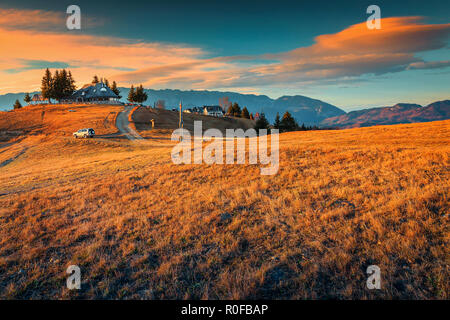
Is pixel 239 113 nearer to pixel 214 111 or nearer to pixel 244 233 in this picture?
pixel 214 111

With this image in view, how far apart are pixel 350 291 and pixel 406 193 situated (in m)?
6.26

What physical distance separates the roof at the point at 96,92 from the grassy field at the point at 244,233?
4173 inches

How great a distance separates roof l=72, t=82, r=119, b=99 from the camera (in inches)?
4193

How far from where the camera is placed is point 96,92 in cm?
10688

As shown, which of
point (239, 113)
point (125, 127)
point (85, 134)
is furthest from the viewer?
point (239, 113)

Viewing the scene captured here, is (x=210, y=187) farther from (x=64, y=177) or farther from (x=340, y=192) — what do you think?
(x=64, y=177)

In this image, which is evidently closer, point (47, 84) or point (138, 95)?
point (47, 84)

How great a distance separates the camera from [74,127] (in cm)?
5503

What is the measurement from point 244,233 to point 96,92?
122 meters

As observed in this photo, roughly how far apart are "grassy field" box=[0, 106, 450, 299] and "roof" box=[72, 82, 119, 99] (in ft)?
348

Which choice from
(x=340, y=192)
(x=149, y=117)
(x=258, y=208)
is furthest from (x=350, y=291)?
(x=149, y=117)

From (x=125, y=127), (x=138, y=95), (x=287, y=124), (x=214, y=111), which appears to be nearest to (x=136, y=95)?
(x=138, y=95)

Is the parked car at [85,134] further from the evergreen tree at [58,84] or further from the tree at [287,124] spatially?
the evergreen tree at [58,84]

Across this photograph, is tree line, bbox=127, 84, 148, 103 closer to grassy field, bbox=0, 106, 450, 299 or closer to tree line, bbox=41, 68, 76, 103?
tree line, bbox=41, 68, 76, 103
